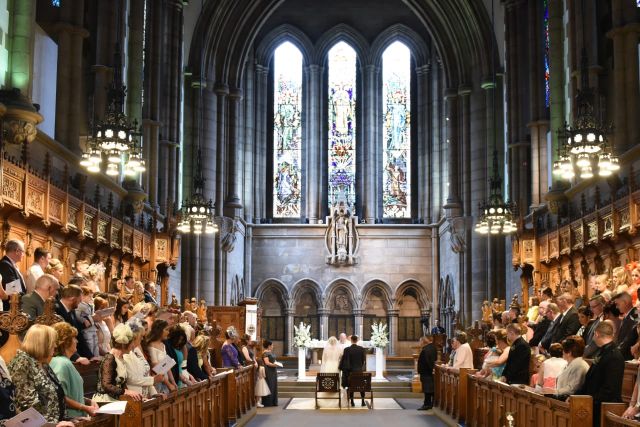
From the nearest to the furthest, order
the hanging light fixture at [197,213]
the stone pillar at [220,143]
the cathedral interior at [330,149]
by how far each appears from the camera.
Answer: the cathedral interior at [330,149], the hanging light fixture at [197,213], the stone pillar at [220,143]

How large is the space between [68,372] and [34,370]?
0.76 metres

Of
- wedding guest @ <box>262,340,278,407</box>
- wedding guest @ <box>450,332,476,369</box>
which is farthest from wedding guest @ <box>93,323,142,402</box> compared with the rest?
wedding guest @ <box>262,340,278,407</box>

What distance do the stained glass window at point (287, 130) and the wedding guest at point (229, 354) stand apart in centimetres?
2074

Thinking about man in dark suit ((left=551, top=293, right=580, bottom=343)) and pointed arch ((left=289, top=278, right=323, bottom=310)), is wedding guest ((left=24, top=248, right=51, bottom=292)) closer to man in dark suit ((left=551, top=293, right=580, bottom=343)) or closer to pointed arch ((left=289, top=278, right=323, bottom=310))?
man in dark suit ((left=551, top=293, right=580, bottom=343))

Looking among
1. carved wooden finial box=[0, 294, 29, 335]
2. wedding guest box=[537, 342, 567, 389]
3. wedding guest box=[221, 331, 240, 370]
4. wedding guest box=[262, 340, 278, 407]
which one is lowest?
wedding guest box=[262, 340, 278, 407]

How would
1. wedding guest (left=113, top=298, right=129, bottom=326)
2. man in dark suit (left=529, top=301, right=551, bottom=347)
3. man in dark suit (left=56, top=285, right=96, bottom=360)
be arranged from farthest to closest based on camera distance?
man in dark suit (left=529, top=301, right=551, bottom=347) < wedding guest (left=113, top=298, right=129, bottom=326) < man in dark suit (left=56, top=285, right=96, bottom=360)

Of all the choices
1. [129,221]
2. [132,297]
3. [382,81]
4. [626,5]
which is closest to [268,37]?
[382,81]

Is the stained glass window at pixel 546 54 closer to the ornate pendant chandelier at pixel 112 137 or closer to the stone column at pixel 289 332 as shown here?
the ornate pendant chandelier at pixel 112 137

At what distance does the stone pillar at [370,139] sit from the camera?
38344mm

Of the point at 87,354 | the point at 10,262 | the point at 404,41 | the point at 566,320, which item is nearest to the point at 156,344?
the point at 87,354

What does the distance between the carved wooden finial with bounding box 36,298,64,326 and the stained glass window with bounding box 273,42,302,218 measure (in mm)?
29452

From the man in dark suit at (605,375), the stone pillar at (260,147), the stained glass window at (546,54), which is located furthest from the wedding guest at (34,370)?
the stone pillar at (260,147)

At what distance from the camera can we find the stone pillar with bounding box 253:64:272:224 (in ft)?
125

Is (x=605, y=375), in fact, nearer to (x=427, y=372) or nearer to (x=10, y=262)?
(x=10, y=262)
